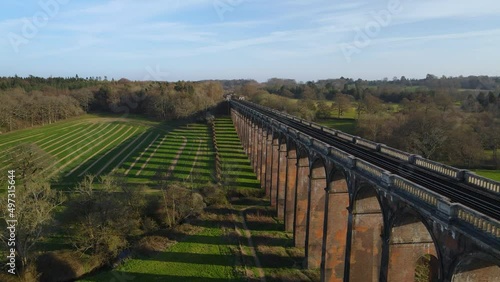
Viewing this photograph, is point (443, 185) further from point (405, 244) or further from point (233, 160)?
point (233, 160)

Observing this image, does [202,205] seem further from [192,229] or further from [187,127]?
[187,127]

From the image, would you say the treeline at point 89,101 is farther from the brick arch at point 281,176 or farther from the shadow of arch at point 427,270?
the shadow of arch at point 427,270

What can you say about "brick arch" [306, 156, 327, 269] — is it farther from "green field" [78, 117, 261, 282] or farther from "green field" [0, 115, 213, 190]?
"green field" [0, 115, 213, 190]

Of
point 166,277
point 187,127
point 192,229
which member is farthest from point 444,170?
point 187,127

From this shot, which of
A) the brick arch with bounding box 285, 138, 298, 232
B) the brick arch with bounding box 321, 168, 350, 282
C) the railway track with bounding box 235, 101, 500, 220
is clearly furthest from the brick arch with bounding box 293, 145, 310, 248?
the brick arch with bounding box 321, 168, 350, 282

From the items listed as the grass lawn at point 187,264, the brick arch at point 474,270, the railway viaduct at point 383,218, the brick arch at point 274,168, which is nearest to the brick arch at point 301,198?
the railway viaduct at point 383,218
